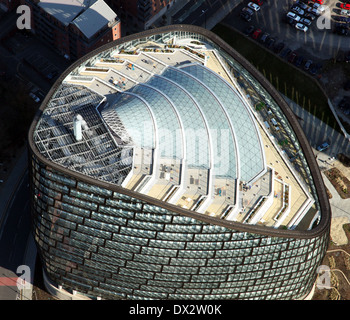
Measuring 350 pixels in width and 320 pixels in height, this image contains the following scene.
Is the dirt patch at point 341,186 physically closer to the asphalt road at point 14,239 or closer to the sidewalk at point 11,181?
the asphalt road at point 14,239

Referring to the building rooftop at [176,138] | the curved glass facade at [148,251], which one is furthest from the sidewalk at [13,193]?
the building rooftop at [176,138]

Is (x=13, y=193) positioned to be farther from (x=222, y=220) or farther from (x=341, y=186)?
(x=341, y=186)

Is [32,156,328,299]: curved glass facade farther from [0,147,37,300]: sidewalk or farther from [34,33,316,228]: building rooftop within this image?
[0,147,37,300]: sidewalk

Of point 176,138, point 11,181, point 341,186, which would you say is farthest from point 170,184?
point 341,186

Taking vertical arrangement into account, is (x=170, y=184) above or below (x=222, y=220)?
above

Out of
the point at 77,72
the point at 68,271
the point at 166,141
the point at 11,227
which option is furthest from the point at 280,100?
the point at 11,227

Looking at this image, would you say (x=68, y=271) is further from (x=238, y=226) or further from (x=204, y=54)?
(x=204, y=54)
